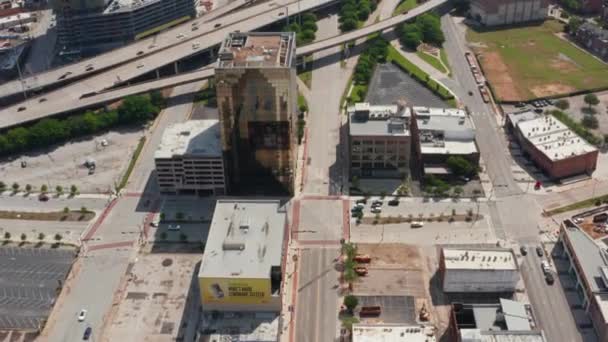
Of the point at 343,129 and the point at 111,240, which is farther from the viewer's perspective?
the point at 343,129

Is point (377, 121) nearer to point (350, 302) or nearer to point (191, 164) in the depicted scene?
point (191, 164)

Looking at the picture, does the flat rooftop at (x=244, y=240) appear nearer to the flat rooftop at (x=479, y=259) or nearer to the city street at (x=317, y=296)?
the city street at (x=317, y=296)

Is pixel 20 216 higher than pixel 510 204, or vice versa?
pixel 20 216

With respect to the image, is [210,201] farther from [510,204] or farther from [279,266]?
[510,204]

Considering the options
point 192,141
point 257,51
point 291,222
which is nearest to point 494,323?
point 291,222

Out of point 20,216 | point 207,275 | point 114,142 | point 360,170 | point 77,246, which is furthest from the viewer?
point 114,142

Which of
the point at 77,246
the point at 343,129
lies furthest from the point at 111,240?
the point at 343,129

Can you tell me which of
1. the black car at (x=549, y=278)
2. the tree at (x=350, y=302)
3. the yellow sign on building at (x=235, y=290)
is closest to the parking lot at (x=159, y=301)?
the yellow sign on building at (x=235, y=290)
